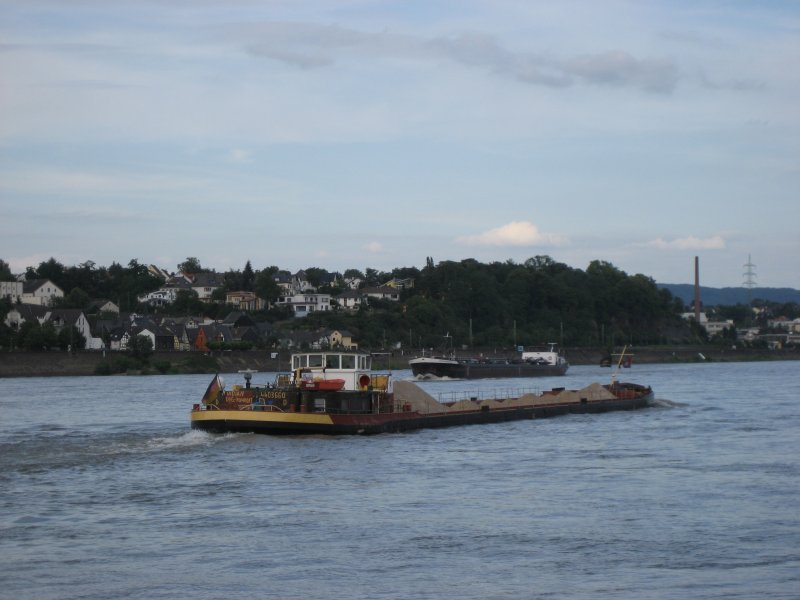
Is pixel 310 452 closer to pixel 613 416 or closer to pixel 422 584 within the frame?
pixel 422 584

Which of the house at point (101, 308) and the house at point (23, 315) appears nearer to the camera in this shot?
the house at point (23, 315)

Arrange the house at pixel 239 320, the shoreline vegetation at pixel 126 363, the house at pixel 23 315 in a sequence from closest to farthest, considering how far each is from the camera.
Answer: the shoreline vegetation at pixel 126 363 < the house at pixel 23 315 < the house at pixel 239 320

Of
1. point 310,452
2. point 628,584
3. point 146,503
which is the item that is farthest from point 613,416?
point 628,584

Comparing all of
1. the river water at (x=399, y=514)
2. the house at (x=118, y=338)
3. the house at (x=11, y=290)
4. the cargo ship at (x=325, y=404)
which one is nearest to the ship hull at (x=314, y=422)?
the cargo ship at (x=325, y=404)

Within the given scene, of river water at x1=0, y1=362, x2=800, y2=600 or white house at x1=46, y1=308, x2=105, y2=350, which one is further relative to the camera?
white house at x1=46, y1=308, x2=105, y2=350

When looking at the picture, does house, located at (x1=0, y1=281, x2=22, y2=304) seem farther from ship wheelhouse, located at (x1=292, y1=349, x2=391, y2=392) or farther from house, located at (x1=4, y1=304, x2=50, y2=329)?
ship wheelhouse, located at (x1=292, y1=349, x2=391, y2=392)

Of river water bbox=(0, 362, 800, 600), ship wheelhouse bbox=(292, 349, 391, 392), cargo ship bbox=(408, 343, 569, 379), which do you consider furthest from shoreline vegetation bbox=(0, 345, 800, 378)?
river water bbox=(0, 362, 800, 600)

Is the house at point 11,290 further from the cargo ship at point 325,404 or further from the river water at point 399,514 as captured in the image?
the cargo ship at point 325,404

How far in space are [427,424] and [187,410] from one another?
18.0 metres

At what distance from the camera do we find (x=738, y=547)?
2544 cm

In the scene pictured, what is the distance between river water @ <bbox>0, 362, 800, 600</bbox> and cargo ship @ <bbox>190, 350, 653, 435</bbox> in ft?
2.31

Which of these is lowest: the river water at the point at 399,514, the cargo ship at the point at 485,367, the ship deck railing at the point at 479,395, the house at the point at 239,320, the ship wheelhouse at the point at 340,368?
the river water at the point at 399,514

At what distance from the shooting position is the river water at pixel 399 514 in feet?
74.1

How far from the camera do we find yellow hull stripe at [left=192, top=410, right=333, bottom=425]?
45094mm
